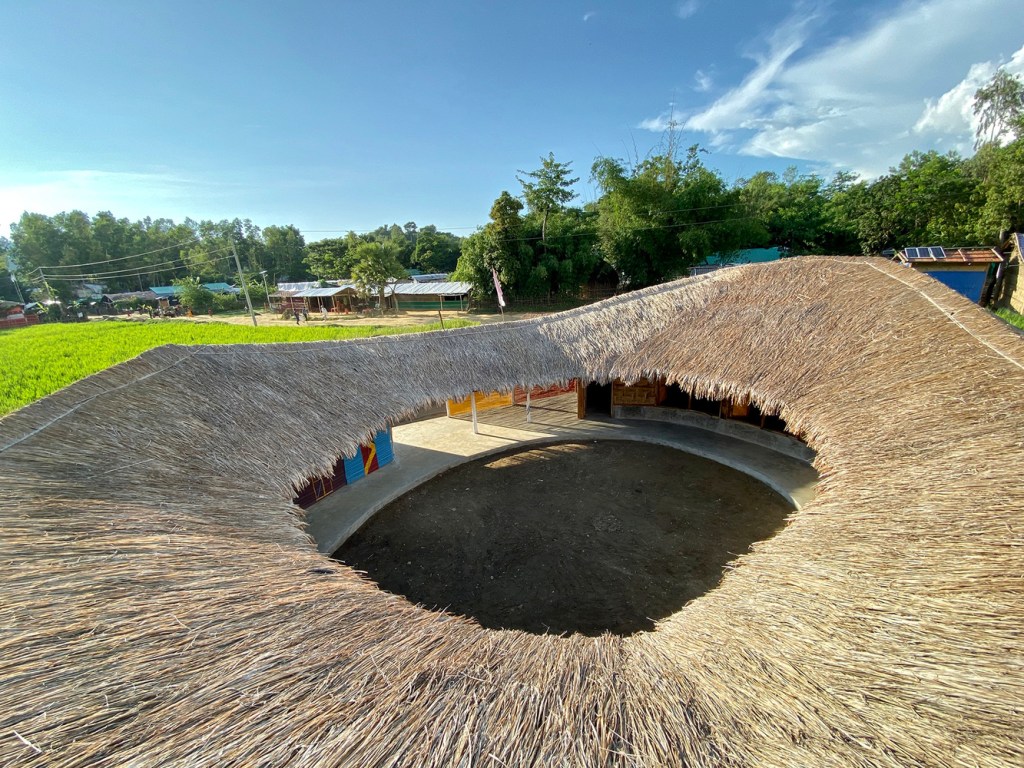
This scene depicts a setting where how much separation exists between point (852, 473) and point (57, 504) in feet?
30.5

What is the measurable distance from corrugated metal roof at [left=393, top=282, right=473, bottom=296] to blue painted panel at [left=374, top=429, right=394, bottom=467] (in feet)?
78.4

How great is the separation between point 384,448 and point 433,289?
27.6 meters

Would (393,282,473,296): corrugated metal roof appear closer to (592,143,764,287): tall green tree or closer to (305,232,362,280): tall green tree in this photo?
(305,232,362,280): tall green tree

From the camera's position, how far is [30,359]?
18.6 meters

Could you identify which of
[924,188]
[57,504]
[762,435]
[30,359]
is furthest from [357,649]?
[924,188]

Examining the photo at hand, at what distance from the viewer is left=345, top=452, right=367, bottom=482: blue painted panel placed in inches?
388

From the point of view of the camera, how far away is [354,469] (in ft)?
32.7

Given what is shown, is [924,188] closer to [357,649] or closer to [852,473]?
[852,473]

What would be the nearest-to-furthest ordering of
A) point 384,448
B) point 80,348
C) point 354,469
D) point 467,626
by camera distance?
point 467,626 → point 354,469 → point 384,448 → point 80,348

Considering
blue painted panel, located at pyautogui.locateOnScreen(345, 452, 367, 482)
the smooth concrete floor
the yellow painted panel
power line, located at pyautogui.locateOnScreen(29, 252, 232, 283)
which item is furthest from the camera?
power line, located at pyautogui.locateOnScreen(29, 252, 232, 283)

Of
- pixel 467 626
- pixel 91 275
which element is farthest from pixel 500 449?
pixel 91 275

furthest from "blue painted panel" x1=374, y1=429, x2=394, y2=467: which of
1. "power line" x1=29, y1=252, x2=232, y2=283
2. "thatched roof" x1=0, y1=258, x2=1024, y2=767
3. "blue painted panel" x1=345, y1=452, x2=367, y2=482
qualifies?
"power line" x1=29, y1=252, x2=232, y2=283

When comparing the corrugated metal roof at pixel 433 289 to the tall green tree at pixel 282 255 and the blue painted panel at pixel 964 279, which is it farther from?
the tall green tree at pixel 282 255

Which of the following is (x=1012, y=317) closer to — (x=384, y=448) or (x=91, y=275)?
(x=384, y=448)
